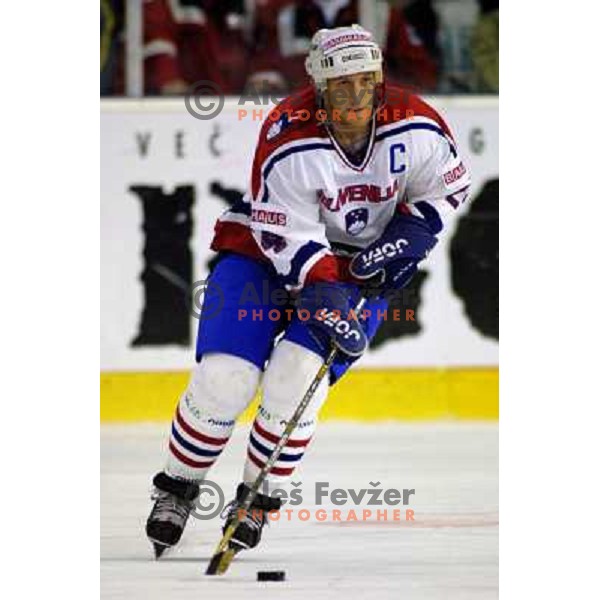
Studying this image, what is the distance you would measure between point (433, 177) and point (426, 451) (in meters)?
1.88

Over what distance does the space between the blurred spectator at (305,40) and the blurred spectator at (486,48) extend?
0.56 ft

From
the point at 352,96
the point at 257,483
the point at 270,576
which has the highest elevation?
the point at 352,96

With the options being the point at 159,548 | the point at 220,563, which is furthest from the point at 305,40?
the point at 220,563

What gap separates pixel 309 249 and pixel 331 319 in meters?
0.17

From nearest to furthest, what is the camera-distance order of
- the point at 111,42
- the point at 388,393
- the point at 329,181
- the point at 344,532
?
1. the point at 329,181
2. the point at 344,532
3. the point at 388,393
4. the point at 111,42

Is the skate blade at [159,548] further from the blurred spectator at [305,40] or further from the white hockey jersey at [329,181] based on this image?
the blurred spectator at [305,40]

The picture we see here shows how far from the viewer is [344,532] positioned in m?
5.20

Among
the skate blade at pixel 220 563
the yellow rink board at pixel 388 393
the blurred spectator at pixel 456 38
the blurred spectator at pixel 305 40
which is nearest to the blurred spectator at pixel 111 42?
the blurred spectator at pixel 305 40

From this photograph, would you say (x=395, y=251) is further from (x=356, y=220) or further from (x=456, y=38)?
(x=456, y=38)

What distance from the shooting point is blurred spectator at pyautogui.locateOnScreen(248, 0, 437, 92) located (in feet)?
24.4

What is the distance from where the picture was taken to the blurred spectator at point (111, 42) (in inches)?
289

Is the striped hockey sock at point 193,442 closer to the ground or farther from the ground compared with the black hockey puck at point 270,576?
farther from the ground
